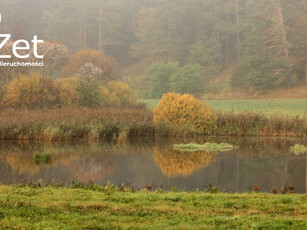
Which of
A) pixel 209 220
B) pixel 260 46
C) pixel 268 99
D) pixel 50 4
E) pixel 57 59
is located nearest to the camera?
pixel 209 220

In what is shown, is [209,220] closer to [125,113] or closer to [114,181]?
[114,181]

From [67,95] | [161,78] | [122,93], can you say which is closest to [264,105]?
[122,93]

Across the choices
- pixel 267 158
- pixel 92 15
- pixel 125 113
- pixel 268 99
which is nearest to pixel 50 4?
pixel 92 15

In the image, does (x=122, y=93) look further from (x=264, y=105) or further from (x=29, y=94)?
(x=264, y=105)

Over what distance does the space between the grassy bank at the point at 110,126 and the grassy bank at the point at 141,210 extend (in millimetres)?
12537

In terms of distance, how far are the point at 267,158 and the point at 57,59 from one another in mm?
31795

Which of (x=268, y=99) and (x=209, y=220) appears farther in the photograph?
(x=268, y=99)

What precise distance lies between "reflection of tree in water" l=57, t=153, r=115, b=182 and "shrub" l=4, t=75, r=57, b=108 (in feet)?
48.7

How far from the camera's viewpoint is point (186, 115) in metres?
25.2

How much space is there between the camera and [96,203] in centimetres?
873

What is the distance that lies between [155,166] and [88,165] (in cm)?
206

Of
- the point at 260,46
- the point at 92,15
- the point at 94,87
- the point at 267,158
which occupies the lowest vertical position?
the point at 267,158

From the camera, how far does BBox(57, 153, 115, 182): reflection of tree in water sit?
13.5 metres

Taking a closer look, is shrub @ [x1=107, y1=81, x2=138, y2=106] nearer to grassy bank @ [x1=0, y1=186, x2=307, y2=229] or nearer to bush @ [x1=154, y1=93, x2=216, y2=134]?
bush @ [x1=154, y1=93, x2=216, y2=134]
